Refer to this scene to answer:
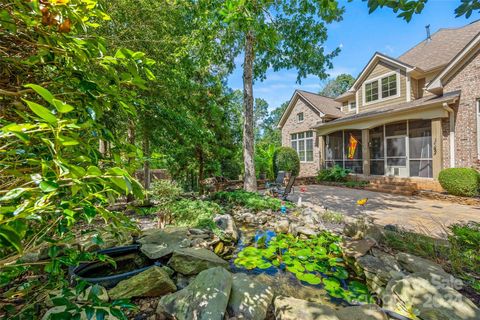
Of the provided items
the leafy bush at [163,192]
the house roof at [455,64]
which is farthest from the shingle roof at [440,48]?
the leafy bush at [163,192]

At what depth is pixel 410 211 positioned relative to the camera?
254 inches

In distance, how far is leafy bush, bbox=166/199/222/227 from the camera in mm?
5259

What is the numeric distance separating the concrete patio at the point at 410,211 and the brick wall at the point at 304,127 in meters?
6.54

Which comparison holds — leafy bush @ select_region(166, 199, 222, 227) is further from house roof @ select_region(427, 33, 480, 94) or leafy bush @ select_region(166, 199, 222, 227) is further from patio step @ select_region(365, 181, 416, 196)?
house roof @ select_region(427, 33, 480, 94)

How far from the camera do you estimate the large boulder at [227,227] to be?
182 inches

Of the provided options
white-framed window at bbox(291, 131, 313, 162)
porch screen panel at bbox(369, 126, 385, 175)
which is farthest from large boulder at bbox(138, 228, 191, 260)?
white-framed window at bbox(291, 131, 313, 162)

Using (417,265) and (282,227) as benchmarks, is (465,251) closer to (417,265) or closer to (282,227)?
(417,265)

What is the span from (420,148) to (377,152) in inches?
81.9

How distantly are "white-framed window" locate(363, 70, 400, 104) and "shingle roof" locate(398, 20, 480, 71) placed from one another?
123cm

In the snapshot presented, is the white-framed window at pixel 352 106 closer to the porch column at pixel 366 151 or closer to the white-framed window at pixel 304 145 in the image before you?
the white-framed window at pixel 304 145

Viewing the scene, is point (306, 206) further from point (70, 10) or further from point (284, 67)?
point (70, 10)

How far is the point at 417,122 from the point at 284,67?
22.3ft

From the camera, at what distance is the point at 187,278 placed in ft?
10.3

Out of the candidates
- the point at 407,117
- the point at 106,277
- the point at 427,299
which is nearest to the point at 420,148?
the point at 407,117
